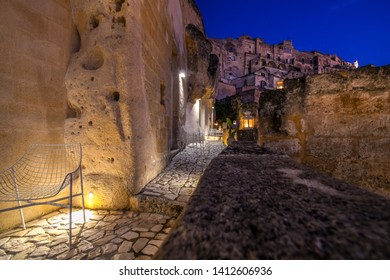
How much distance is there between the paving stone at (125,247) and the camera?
1.92 m

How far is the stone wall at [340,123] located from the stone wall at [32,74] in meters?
3.93

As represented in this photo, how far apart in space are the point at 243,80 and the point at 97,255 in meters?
34.3

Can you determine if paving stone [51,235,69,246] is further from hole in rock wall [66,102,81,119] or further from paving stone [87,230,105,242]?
hole in rock wall [66,102,81,119]

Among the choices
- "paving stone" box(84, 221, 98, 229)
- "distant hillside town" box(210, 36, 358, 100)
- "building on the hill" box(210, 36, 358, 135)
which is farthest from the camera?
"distant hillside town" box(210, 36, 358, 100)

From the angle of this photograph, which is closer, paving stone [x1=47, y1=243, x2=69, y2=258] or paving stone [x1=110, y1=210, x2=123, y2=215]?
paving stone [x1=47, y1=243, x2=69, y2=258]

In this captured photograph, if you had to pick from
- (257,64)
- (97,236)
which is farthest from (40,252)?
(257,64)

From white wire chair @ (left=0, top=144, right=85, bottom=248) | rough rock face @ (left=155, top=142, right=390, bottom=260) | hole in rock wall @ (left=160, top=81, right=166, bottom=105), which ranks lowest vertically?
white wire chair @ (left=0, top=144, right=85, bottom=248)

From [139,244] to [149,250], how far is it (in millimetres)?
180

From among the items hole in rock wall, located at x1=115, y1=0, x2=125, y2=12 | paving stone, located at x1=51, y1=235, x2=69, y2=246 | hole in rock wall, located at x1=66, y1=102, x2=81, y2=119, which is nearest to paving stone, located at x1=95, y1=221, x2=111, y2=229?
paving stone, located at x1=51, y1=235, x2=69, y2=246

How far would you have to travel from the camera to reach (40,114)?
2713mm

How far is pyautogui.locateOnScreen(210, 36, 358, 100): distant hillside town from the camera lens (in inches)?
1206

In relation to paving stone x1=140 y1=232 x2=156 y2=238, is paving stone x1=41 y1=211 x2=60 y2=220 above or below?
above

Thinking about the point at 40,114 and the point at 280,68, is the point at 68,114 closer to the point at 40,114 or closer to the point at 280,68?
the point at 40,114

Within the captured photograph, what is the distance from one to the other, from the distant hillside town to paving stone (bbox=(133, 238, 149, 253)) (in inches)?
1154
